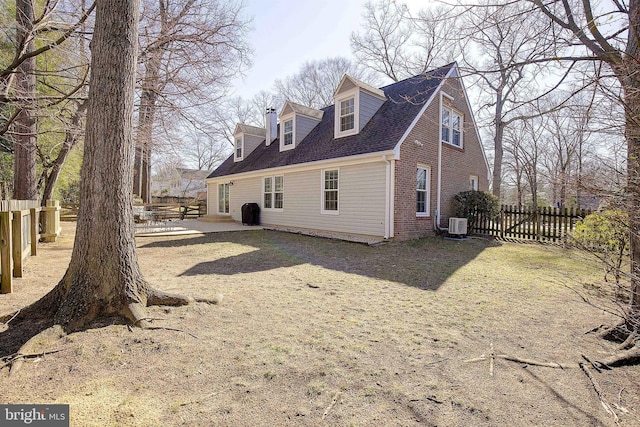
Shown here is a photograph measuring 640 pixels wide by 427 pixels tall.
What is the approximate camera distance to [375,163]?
10.0m

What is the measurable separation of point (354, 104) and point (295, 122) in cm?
354

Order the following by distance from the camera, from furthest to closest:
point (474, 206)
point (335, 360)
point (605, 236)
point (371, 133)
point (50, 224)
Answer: point (474, 206) < point (371, 133) < point (50, 224) < point (605, 236) < point (335, 360)

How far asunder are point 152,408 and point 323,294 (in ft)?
9.92

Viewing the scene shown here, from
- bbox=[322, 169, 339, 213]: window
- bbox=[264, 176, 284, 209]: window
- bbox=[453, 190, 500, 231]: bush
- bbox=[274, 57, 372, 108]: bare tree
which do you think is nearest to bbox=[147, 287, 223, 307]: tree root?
bbox=[322, 169, 339, 213]: window

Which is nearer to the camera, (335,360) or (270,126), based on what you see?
(335,360)

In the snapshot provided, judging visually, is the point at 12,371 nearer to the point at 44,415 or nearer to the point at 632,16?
the point at 44,415

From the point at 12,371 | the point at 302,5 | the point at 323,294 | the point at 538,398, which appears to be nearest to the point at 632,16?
the point at 538,398

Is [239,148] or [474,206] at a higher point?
[239,148]

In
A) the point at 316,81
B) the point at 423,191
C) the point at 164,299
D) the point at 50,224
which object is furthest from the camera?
the point at 316,81

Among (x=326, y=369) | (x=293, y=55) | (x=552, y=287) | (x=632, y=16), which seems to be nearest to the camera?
(x=326, y=369)

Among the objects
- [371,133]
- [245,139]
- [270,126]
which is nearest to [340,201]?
[371,133]

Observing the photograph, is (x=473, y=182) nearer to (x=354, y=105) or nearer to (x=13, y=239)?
(x=354, y=105)

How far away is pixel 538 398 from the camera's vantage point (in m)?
2.29

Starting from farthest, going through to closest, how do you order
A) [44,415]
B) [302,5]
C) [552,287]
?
[302,5]
[552,287]
[44,415]
